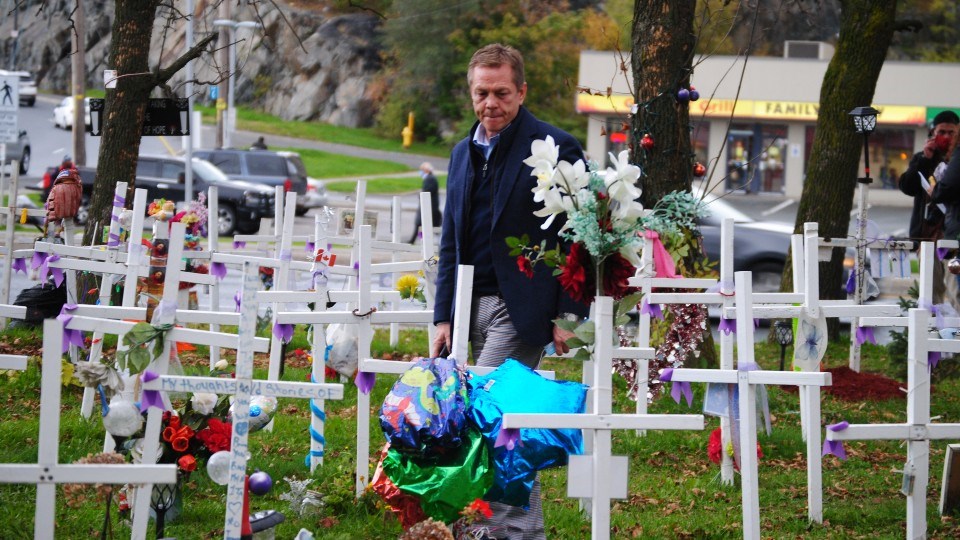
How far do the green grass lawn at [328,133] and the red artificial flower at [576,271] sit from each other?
49.7 meters

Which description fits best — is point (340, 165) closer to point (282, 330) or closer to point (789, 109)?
point (789, 109)

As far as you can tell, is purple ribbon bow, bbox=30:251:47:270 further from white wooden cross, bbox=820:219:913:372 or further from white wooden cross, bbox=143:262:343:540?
white wooden cross, bbox=820:219:913:372

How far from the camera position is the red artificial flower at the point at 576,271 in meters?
4.53

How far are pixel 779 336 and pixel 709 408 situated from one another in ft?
7.61

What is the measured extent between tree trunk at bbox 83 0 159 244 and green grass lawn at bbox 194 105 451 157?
43811 millimetres

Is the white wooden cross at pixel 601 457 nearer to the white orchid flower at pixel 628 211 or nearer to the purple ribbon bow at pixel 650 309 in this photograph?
the white orchid flower at pixel 628 211

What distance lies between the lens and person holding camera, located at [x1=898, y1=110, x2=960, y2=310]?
10.0m

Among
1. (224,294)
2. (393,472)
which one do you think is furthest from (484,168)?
(224,294)

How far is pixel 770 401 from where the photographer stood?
887cm

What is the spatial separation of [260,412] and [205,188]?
2330cm

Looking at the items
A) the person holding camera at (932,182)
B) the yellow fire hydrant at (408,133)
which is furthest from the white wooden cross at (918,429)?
the yellow fire hydrant at (408,133)

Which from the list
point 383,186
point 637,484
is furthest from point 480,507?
point 383,186

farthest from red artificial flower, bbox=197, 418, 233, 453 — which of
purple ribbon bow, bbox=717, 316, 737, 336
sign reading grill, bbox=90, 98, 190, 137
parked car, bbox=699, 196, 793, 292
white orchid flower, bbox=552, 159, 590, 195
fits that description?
parked car, bbox=699, 196, 793, 292

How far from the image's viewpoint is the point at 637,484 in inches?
260
